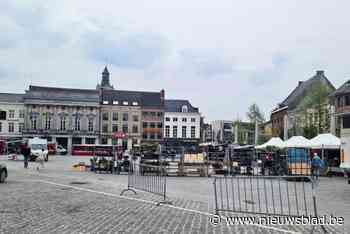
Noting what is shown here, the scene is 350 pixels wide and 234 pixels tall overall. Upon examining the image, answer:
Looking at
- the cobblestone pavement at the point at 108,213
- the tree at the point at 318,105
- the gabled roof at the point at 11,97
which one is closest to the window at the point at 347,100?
the tree at the point at 318,105

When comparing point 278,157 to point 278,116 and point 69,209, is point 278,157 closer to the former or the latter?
point 69,209

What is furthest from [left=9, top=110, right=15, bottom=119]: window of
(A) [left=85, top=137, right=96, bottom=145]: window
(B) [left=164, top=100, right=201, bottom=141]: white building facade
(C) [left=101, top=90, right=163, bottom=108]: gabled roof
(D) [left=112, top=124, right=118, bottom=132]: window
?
(B) [left=164, top=100, right=201, bottom=141]: white building facade

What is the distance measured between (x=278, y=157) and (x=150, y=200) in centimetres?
1864

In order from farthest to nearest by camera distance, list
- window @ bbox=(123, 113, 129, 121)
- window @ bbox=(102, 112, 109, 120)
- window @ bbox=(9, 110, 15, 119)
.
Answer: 1. window @ bbox=(123, 113, 129, 121)
2. window @ bbox=(102, 112, 109, 120)
3. window @ bbox=(9, 110, 15, 119)

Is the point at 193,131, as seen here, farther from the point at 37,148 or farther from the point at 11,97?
the point at 37,148

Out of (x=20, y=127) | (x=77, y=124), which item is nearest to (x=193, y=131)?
(x=77, y=124)

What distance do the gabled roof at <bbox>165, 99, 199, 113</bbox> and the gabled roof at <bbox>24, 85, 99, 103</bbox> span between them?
18.6 metres

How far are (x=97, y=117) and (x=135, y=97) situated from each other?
11522mm

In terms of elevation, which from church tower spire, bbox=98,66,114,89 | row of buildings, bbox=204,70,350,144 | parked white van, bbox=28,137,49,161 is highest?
church tower spire, bbox=98,66,114,89

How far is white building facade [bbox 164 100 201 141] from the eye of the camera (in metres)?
102

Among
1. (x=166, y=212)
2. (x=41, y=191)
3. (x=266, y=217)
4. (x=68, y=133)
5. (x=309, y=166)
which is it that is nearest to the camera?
(x=266, y=217)

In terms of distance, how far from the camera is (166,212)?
1080cm

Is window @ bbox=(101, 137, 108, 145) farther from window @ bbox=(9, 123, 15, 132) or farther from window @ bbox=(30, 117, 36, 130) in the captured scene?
window @ bbox=(9, 123, 15, 132)

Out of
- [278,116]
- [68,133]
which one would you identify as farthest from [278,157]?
[68,133]
